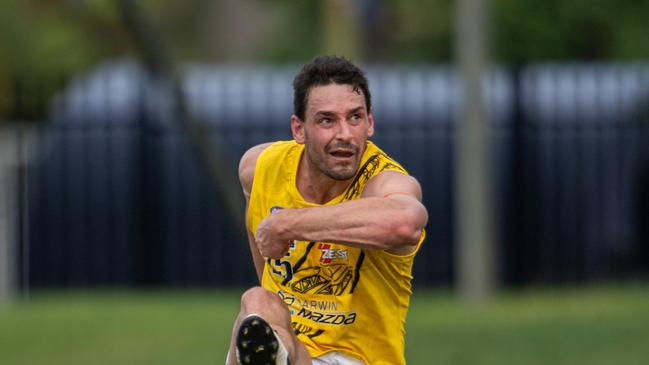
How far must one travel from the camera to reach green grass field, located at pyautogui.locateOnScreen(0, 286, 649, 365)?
1261 centimetres

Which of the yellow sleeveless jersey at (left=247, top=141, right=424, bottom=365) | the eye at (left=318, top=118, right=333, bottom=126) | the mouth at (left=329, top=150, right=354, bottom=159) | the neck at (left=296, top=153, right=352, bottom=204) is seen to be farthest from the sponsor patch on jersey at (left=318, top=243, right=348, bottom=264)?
the eye at (left=318, top=118, right=333, bottom=126)

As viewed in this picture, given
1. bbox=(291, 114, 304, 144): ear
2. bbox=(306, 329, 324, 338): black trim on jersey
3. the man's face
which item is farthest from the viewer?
bbox=(306, 329, 324, 338): black trim on jersey

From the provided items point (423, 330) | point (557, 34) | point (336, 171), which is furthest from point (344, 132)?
point (557, 34)

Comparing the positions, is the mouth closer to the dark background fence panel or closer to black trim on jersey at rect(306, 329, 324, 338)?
black trim on jersey at rect(306, 329, 324, 338)

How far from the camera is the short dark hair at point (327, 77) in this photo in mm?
6090

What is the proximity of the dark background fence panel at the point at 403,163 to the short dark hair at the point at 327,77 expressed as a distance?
10311 mm

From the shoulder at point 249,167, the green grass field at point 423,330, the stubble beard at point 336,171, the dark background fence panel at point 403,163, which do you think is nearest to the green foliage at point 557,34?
the dark background fence panel at point 403,163

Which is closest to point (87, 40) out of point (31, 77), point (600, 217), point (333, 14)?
point (333, 14)

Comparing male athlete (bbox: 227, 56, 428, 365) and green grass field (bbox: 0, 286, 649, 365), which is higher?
male athlete (bbox: 227, 56, 428, 365)

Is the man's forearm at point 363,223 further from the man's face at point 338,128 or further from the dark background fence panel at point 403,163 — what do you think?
the dark background fence panel at point 403,163

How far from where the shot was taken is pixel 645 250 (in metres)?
16.9

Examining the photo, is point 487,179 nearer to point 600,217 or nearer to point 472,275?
point 472,275

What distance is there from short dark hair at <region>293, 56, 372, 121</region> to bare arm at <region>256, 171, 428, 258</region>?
43 centimetres

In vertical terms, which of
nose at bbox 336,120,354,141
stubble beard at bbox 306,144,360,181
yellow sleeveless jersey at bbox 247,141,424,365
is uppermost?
nose at bbox 336,120,354,141
